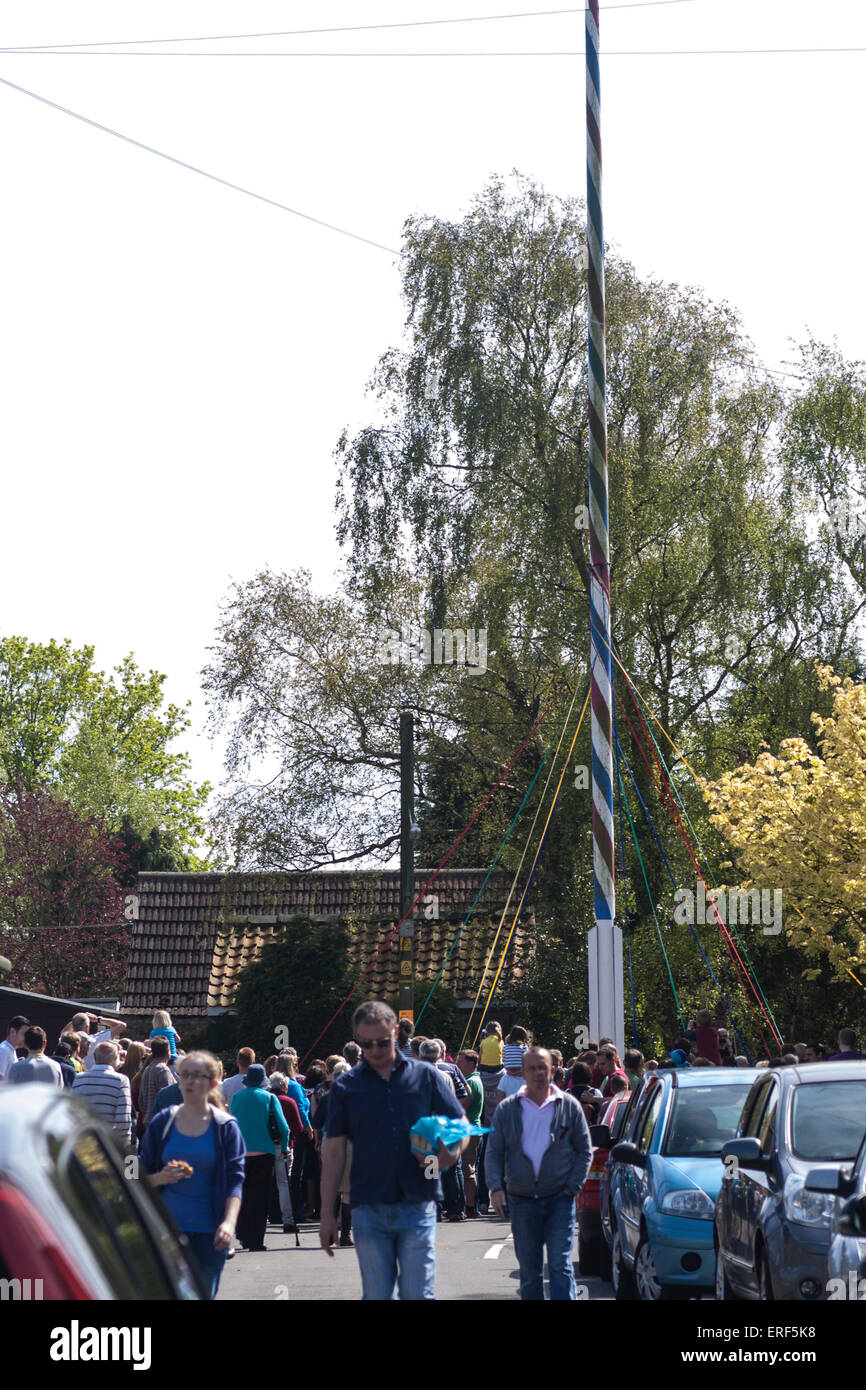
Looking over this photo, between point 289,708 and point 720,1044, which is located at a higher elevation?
point 289,708

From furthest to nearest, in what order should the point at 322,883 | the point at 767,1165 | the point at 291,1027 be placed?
the point at 322,883 → the point at 291,1027 → the point at 767,1165

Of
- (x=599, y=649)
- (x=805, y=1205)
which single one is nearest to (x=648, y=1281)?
(x=805, y=1205)

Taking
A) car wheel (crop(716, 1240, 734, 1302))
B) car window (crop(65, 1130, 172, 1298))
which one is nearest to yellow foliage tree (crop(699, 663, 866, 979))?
car wheel (crop(716, 1240, 734, 1302))

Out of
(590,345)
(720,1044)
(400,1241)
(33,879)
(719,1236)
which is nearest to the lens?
(400,1241)

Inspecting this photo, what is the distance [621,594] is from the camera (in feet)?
99.5

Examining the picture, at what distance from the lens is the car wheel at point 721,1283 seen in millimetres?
9906

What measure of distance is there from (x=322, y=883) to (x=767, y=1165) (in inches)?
1238

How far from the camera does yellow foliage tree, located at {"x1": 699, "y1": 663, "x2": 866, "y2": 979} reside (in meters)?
25.1

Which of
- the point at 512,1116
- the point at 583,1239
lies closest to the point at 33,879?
the point at 583,1239

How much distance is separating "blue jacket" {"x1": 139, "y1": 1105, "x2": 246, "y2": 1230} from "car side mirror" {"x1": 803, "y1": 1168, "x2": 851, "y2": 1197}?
2.70m

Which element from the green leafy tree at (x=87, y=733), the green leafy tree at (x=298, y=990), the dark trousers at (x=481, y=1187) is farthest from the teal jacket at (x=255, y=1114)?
the green leafy tree at (x=87, y=733)

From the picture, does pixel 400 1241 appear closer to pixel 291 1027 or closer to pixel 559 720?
pixel 559 720

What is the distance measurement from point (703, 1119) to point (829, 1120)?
7.92 feet

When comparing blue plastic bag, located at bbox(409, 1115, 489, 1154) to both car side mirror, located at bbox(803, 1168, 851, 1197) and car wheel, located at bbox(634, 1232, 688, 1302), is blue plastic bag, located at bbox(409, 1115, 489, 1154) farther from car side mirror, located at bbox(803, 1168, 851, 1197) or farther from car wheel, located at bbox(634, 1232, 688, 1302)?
car wheel, located at bbox(634, 1232, 688, 1302)
